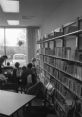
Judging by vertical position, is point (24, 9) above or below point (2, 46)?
above

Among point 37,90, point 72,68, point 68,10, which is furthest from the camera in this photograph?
point 37,90

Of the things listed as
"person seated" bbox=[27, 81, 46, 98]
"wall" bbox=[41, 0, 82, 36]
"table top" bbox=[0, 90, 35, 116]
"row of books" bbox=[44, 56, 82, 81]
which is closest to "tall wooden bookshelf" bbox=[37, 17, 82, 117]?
"row of books" bbox=[44, 56, 82, 81]

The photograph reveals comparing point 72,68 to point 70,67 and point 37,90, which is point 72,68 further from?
point 37,90

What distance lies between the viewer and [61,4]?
4.35 metres

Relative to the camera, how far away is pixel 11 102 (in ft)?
9.75

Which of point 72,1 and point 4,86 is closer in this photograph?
point 72,1

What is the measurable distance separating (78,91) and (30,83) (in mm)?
2456

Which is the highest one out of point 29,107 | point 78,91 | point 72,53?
point 72,53

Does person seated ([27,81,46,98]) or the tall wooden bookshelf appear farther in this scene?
person seated ([27,81,46,98])

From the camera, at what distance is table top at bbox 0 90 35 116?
259 cm

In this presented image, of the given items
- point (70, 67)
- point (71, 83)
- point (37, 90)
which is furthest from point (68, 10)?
point (37, 90)

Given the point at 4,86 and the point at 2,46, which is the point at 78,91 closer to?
the point at 4,86

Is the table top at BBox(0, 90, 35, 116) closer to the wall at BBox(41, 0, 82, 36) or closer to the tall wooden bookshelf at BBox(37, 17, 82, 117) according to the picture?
the tall wooden bookshelf at BBox(37, 17, 82, 117)

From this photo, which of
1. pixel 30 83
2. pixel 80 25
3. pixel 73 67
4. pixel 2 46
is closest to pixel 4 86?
pixel 30 83
